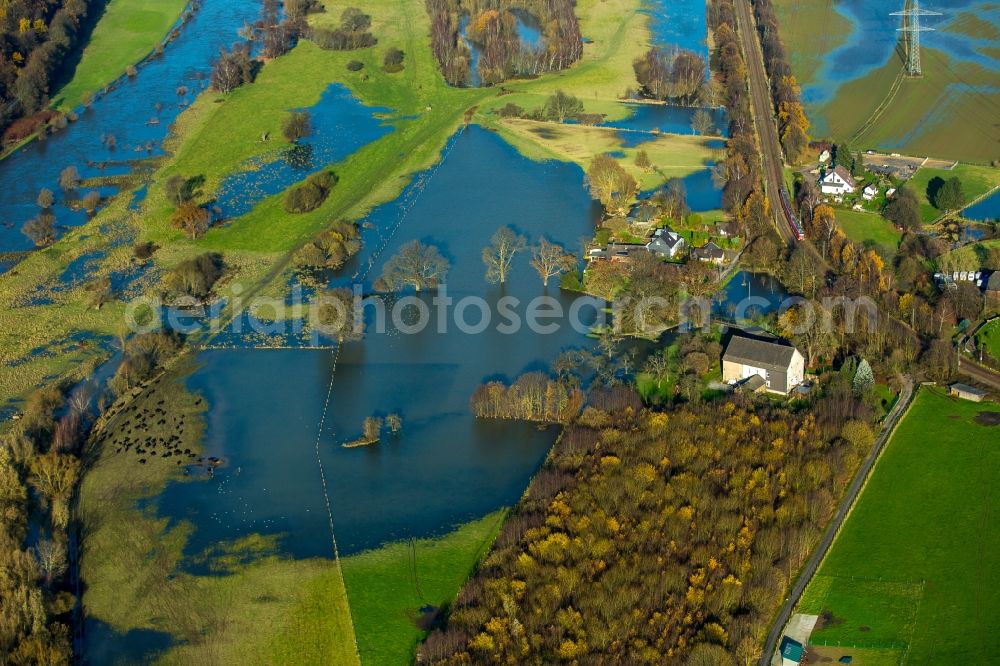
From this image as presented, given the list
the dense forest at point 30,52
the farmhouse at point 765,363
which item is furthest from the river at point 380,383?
the farmhouse at point 765,363

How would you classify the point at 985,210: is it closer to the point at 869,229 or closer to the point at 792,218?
the point at 869,229

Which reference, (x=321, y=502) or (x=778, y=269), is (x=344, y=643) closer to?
(x=321, y=502)

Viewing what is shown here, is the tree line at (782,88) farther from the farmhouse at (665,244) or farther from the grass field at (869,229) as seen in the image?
the farmhouse at (665,244)

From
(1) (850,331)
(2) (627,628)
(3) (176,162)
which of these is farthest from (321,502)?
(3) (176,162)

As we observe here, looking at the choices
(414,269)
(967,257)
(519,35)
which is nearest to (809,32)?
(519,35)

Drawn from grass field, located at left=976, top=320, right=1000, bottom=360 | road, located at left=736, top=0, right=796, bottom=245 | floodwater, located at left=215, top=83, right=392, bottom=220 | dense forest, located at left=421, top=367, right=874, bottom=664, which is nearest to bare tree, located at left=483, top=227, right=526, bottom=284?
dense forest, located at left=421, top=367, right=874, bottom=664

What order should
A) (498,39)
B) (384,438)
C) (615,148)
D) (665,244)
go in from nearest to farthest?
(384,438) < (665,244) < (615,148) < (498,39)

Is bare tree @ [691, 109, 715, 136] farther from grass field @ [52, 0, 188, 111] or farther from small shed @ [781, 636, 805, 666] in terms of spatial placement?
small shed @ [781, 636, 805, 666]
